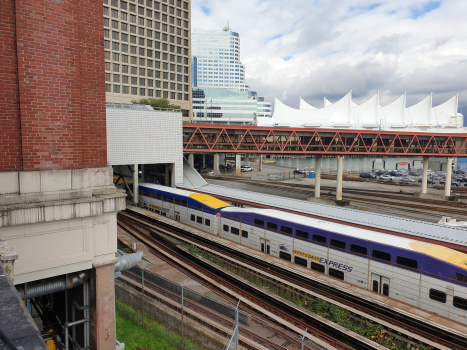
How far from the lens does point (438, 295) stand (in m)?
14.0

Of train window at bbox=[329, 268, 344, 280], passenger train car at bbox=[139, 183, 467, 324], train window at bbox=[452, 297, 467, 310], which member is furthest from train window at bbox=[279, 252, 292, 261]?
train window at bbox=[452, 297, 467, 310]

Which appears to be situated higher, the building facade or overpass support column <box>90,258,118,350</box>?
the building facade

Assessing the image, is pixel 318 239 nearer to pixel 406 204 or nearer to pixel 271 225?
pixel 271 225

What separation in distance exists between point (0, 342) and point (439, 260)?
15.6 m

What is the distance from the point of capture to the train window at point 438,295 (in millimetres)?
13875

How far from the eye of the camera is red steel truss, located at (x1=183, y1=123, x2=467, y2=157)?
143ft

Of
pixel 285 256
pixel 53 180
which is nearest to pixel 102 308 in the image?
pixel 53 180

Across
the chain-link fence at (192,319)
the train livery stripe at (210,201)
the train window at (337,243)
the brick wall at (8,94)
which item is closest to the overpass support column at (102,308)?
the chain-link fence at (192,319)

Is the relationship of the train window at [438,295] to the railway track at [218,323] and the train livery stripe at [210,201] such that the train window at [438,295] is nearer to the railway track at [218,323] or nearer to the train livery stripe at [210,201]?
the railway track at [218,323]

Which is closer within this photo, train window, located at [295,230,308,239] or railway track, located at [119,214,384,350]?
railway track, located at [119,214,384,350]

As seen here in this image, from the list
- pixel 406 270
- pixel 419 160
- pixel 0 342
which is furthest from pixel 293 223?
pixel 419 160

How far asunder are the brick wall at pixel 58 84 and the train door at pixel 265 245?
45.9 feet

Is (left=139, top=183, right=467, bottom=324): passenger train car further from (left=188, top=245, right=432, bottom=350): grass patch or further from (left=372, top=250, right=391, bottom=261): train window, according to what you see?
(left=188, top=245, right=432, bottom=350): grass patch

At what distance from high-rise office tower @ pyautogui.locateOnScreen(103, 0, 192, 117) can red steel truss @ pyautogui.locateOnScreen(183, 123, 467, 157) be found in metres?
46.7
